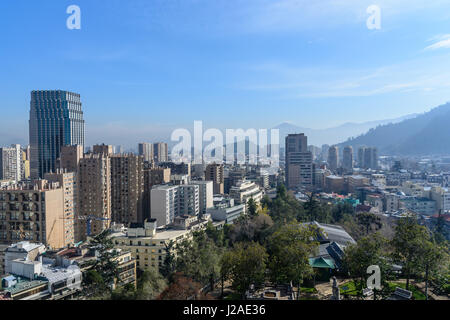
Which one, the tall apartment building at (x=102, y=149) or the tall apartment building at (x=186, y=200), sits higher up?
the tall apartment building at (x=102, y=149)

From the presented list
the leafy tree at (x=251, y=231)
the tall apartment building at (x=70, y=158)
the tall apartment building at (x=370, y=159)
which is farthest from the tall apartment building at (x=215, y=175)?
the tall apartment building at (x=370, y=159)

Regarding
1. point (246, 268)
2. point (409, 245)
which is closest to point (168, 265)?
point (246, 268)

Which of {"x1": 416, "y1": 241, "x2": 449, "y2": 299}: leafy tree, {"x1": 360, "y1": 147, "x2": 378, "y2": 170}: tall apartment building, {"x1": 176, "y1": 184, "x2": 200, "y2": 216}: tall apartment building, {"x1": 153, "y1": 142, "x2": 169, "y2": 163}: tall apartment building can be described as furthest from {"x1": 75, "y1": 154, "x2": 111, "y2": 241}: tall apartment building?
{"x1": 360, "y1": 147, "x2": 378, "y2": 170}: tall apartment building

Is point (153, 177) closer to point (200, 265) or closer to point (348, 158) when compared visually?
point (200, 265)

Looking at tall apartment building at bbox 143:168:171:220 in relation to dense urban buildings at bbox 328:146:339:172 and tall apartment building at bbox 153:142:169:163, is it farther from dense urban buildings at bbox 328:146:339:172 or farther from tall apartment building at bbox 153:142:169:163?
dense urban buildings at bbox 328:146:339:172

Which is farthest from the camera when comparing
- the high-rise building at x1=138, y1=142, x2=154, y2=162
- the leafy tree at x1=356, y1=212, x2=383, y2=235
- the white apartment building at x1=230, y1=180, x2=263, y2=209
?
the high-rise building at x1=138, y1=142, x2=154, y2=162

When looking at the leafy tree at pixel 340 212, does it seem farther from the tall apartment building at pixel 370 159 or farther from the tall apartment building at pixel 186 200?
the tall apartment building at pixel 370 159
